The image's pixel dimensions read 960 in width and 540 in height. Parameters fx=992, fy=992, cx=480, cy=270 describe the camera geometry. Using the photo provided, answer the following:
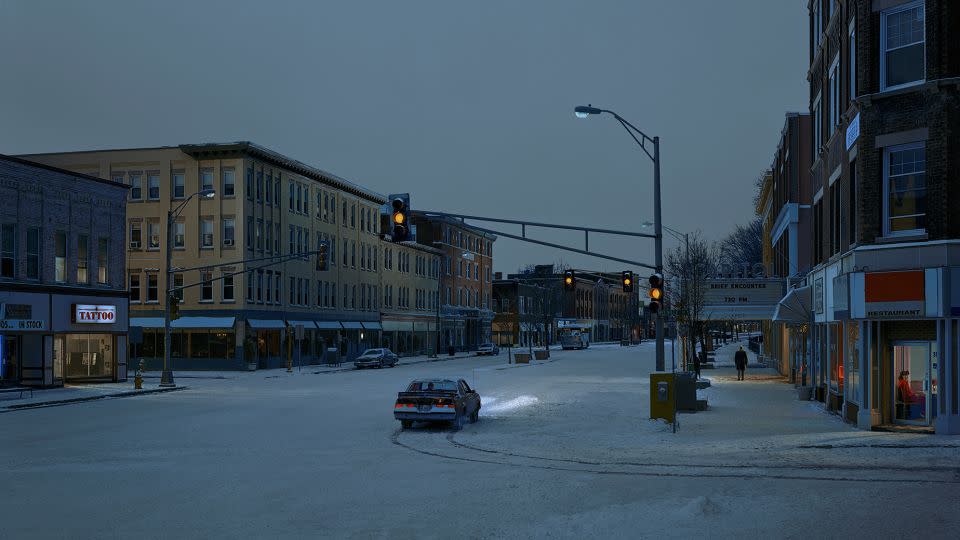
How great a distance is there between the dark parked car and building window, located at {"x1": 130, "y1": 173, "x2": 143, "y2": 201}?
46048 millimetres

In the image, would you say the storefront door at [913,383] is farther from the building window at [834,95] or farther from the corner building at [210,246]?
the corner building at [210,246]

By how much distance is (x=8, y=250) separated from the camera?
41812 millimetres

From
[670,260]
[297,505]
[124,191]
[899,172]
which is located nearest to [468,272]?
[670,260]

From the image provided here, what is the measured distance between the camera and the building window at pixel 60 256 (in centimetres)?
4469

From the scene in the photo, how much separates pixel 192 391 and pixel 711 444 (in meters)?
27.6

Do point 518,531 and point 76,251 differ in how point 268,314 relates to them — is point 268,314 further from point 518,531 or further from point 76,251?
point 518,531

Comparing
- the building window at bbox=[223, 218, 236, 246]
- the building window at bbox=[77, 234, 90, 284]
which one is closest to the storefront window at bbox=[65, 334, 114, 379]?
the building window at bbox=[77, 234, 90, 284]

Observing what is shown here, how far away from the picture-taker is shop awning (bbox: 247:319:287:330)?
6519cm

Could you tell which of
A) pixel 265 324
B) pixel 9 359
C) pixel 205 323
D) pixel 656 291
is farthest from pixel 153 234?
pixel 656 291

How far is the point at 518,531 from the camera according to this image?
40.4 feet

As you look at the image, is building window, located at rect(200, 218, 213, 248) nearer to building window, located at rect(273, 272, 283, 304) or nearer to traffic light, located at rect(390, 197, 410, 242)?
building window, located at rect(273, 272, 283, 304)

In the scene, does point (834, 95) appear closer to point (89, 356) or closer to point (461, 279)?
point (89, 356)

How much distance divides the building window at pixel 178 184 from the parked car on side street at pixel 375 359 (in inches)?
639

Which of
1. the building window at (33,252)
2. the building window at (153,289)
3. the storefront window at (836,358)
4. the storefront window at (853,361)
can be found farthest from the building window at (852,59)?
the building window at (153,289)
